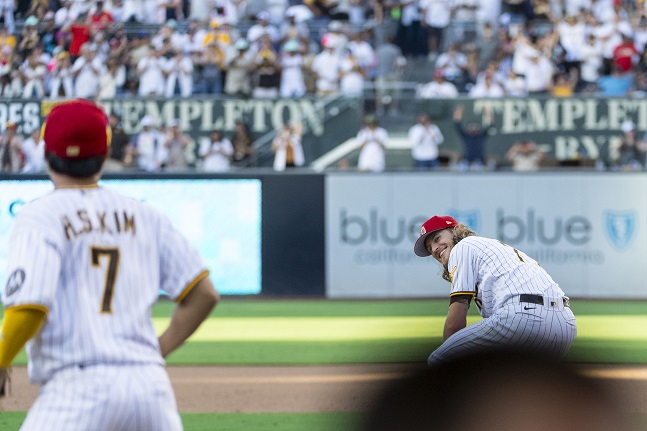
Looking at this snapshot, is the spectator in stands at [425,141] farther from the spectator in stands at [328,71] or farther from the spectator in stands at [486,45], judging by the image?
the spectator in stands at [486,45]

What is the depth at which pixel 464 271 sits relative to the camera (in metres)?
6.34

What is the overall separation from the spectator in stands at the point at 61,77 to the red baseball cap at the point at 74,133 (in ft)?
61.3

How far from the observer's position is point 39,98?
21391 mm

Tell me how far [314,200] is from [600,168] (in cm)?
507

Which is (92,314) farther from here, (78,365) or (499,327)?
(499,327)

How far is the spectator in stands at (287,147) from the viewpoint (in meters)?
21.4

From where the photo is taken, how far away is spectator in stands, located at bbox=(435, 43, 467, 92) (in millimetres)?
22797

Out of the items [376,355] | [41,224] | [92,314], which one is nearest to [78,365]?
[92,314]

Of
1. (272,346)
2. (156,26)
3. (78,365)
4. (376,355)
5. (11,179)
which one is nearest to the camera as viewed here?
(78,365)

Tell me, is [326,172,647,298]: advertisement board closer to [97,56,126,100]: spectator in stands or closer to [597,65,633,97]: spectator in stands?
[597,65,633,97]: spectator in stands

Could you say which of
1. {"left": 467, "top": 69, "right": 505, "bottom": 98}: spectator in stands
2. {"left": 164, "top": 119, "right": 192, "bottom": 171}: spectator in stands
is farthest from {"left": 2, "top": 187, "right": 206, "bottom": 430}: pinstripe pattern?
{"left": 467, "top": 69, "right": 505, "bottom": 98}: spectator in stands

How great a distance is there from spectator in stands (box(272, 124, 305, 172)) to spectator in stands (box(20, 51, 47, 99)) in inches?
173

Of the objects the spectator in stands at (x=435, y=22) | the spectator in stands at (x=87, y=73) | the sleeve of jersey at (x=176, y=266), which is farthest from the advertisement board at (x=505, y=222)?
the sleeve of jersey at (x=176, y=266)

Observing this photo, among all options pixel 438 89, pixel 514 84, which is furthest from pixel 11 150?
pixel 514 84
